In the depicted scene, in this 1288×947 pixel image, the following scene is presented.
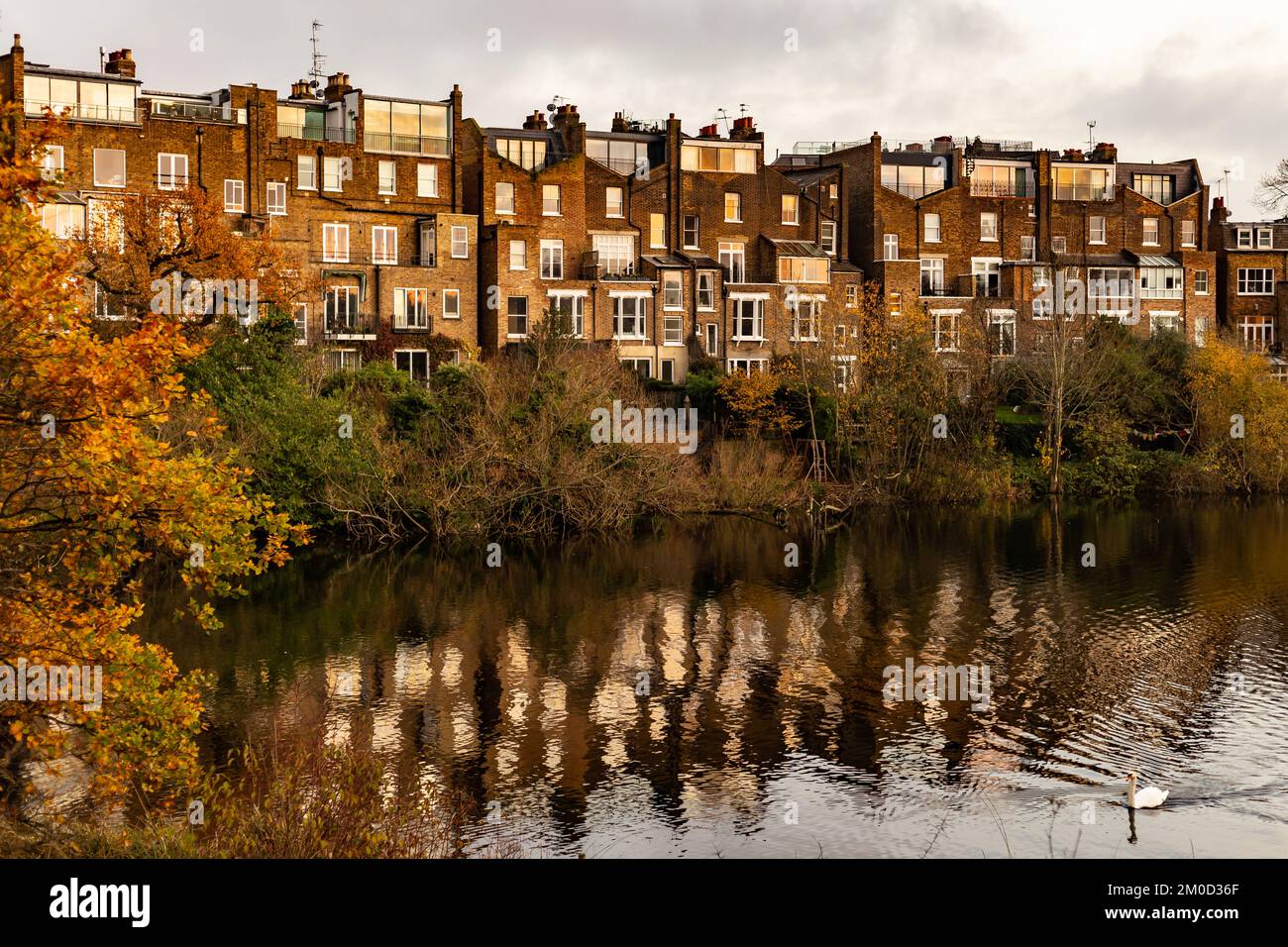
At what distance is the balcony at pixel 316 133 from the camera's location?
7119cm

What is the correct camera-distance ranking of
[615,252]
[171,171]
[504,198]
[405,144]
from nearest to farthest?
[171,171]
[405,144]
[504,198]
[615,252]

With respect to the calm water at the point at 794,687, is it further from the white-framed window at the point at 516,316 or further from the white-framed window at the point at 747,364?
the white-framed window at the point at 747,364

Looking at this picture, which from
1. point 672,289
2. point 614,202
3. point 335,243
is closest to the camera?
point 335,243

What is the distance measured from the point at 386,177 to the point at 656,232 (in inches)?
600

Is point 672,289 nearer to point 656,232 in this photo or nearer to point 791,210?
point 656,232

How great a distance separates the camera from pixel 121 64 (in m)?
66.9

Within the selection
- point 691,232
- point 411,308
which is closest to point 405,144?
point 411,308

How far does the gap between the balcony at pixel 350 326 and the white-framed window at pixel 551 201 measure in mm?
11497

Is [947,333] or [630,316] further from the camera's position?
[630,316]

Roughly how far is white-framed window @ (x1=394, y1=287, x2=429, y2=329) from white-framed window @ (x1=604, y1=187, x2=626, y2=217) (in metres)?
12.0

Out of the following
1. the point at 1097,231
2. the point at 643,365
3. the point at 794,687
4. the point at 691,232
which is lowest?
the point at 794,687

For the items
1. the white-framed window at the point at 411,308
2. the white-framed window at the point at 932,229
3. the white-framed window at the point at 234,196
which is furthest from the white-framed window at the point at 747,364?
the white-framed window at the point at 234,196

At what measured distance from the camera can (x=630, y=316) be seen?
74812mm

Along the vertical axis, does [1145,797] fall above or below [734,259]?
below
